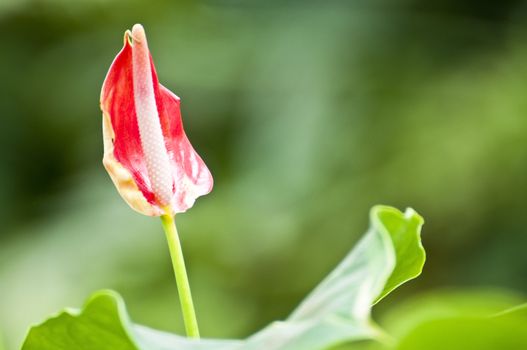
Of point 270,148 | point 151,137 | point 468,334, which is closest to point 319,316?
point 468,334

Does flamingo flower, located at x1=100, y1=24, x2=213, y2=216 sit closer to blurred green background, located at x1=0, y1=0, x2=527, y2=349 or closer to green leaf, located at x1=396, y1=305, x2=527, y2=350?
green leaf, located at x1=396, y1=305, x2=527, y2=350

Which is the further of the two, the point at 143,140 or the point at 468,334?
the point at 143,140

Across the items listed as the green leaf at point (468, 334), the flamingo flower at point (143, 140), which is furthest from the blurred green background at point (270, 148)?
the green leaf at point (468, 334)

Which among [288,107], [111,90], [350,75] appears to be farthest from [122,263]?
[111,90]

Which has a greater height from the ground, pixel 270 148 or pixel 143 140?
pixel 270 148

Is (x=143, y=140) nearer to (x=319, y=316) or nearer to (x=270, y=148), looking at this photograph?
(x=319, y=316)

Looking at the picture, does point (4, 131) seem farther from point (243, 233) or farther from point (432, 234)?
point (432, 234)
